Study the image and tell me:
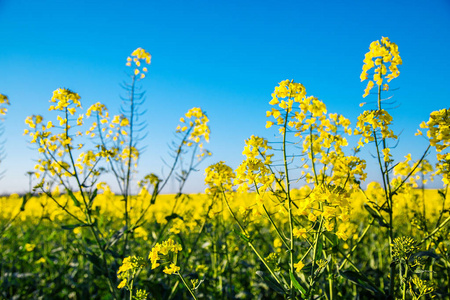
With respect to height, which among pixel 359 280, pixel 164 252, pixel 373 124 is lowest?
pixel 359 280

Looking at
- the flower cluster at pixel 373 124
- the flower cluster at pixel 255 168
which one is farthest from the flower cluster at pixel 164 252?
the flower cluster at pixel 373 124

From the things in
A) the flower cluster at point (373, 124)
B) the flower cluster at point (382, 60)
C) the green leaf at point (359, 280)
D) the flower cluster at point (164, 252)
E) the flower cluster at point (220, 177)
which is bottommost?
the green leaf at point (359, 280)

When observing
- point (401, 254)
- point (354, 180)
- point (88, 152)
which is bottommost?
point (401, 254)

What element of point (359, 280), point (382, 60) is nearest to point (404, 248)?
point (359, 280)

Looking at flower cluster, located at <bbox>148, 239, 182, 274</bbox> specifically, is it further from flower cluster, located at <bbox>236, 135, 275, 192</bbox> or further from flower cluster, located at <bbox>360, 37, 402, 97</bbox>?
flower cluster, located at <bbox>360, 37, 402, 97</bbox>

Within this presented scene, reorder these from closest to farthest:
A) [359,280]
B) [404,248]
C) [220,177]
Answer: [404,248] < [359,280] < [220,177]

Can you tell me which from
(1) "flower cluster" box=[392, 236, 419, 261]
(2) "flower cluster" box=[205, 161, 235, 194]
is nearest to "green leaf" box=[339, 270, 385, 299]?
(1) "flower cluster" box=[392, 236, 419, 261]

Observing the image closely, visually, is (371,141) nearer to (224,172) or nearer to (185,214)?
(224,172)

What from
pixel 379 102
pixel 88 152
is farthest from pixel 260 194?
pixel 88 152

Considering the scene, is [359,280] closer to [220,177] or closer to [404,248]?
[404,248]

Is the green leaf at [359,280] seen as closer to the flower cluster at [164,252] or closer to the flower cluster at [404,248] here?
the flower cluster at [404,248]

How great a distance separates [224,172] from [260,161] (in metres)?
0.62

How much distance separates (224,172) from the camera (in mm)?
2641

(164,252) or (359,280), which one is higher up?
(164,252)
